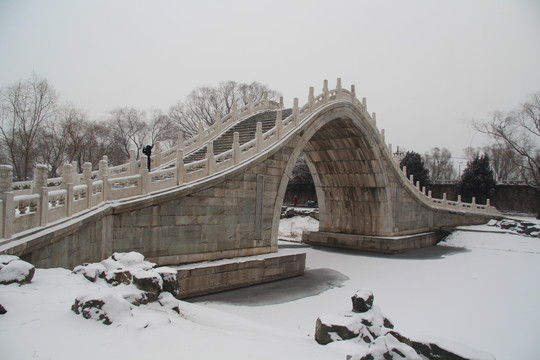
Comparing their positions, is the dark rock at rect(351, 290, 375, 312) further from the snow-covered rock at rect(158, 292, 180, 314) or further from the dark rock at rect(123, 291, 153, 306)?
the dark rock at rect(123, 291, 153, 306)

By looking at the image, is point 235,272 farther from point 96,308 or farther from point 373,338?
point 96,308

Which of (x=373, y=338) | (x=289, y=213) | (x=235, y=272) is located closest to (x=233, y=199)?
(x=235, y=272)

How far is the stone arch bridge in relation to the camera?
7.32 meters

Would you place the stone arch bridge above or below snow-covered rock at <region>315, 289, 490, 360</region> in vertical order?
above

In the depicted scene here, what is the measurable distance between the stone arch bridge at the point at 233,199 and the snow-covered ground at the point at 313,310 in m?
1.30

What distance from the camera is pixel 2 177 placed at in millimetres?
5758

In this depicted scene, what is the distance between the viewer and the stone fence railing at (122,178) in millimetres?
6239

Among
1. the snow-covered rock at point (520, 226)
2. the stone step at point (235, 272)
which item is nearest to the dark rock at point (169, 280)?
the stone step at point (235, 272)

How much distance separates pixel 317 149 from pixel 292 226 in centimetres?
892

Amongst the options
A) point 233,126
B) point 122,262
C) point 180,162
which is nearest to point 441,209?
point 233,126

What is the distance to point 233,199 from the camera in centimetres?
1297

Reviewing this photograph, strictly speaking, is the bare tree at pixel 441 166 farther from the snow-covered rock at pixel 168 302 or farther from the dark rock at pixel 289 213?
the snow-covered rock at pixel 168 302

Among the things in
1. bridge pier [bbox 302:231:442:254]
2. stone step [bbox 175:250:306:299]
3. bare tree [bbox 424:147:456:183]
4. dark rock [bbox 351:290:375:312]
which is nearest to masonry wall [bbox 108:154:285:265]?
stone step [bbox 175:250:306:299]

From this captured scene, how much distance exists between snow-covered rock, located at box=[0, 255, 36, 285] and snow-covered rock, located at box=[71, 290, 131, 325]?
0.91m
